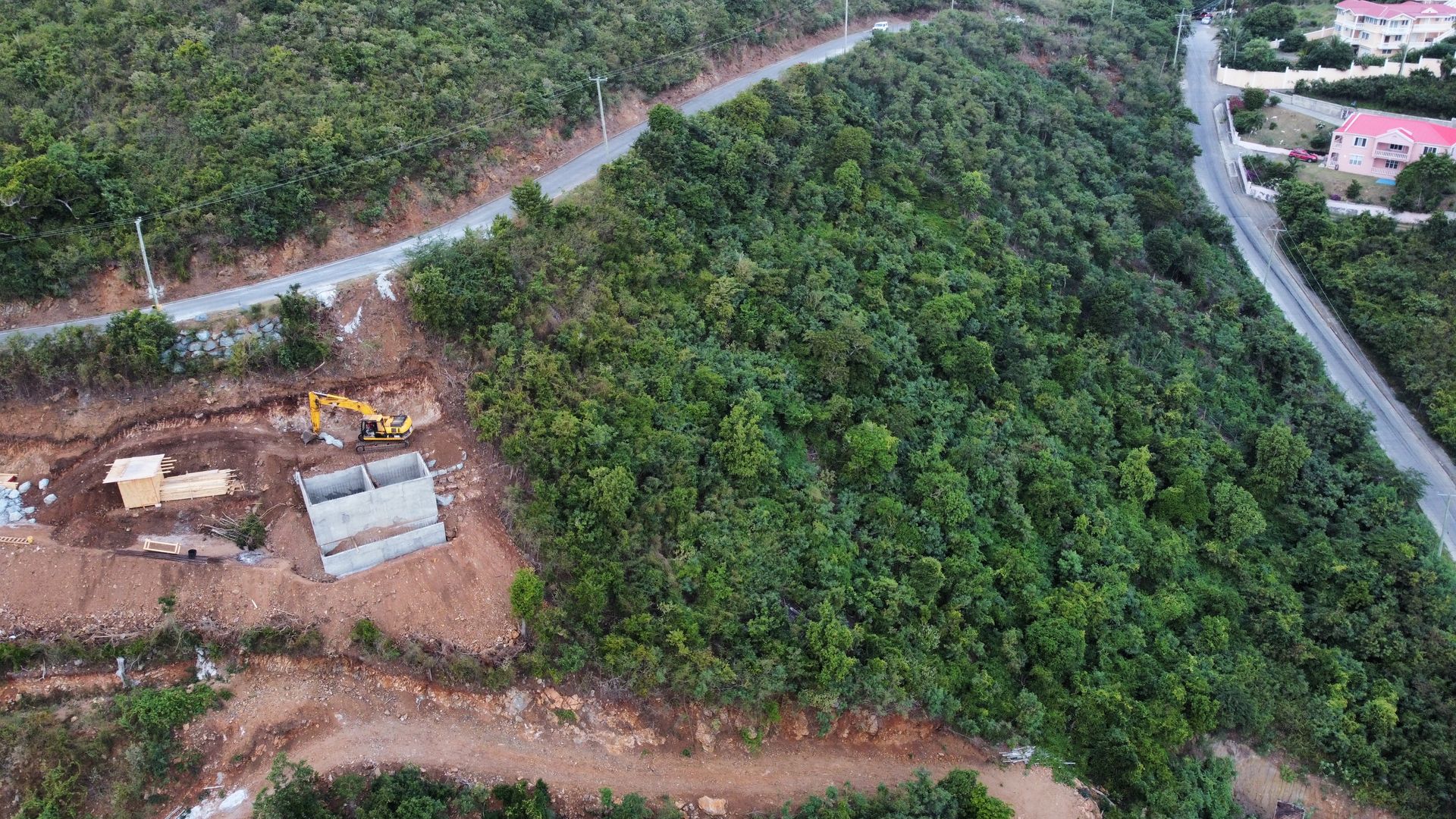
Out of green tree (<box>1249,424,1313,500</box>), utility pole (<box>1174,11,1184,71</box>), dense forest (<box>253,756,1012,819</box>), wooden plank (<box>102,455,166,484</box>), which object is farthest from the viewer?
utility pole (<box>1174,11,1184,71</box>)

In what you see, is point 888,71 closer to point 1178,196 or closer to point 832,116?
point 832,116

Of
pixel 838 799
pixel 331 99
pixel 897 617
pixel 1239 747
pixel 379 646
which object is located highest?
pixel 331 99

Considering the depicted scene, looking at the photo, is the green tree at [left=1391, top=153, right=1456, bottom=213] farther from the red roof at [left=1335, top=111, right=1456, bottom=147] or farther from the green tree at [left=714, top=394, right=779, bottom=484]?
the green tree at [left=714, top=394, right=779, bottom=484]

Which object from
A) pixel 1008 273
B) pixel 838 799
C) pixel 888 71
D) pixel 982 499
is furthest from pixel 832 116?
pixel 838 799

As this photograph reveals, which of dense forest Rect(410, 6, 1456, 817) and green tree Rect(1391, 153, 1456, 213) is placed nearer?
dense forest Rect(410, 6, 1456, 817)

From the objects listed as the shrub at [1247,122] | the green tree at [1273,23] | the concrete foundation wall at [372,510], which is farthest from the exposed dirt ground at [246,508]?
the green tree at [1273,23]

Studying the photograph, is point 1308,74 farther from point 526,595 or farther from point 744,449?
point 526,595

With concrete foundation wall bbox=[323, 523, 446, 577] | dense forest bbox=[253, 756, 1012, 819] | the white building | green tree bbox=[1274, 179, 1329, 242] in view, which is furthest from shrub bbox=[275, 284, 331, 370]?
the white building
